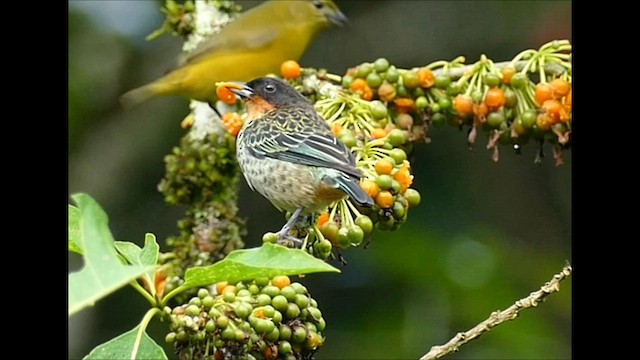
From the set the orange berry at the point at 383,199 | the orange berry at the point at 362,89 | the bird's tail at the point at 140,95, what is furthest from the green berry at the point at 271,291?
the bird's tail at the point at 140,95

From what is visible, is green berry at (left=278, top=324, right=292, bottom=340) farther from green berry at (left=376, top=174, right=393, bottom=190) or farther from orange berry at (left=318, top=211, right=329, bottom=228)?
green berry at (left=376, top=174, right=393, bottom=190)

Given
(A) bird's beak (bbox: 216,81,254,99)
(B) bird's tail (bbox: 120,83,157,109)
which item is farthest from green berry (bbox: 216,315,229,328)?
(B) bird's tail (bbox: 120,83,157,109)

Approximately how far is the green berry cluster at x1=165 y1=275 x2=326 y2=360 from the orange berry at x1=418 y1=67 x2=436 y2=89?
1269 millimetres

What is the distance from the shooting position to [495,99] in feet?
11.6

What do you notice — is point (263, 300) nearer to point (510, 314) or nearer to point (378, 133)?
point (510, 314)

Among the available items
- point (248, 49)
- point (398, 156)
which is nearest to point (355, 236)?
point (398, 156)

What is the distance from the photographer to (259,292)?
8.45 feet

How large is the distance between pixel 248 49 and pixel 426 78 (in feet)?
6.19

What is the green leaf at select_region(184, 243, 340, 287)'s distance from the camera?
1.97 m

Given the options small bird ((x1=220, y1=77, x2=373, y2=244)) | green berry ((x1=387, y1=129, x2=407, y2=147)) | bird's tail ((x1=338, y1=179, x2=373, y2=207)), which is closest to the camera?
bird's tail ((x1=338, y1=179, x2=373, y2=207))

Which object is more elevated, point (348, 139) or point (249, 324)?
point (348, 139)

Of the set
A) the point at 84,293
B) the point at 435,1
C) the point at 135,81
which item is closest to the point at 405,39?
the point at 435,1
